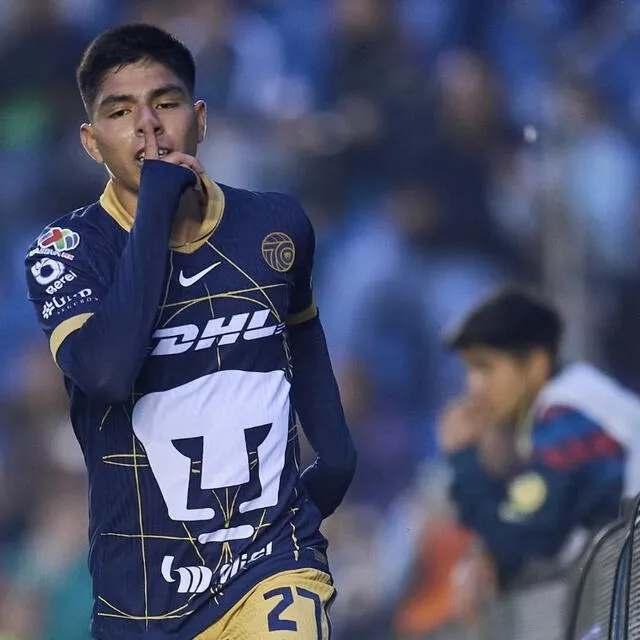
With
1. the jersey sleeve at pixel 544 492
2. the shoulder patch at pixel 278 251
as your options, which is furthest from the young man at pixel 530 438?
the shoulder patch at pixel 278 251

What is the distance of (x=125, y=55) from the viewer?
10.6ft

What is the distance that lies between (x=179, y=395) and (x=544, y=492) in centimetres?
332

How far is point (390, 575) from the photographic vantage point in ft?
20.0

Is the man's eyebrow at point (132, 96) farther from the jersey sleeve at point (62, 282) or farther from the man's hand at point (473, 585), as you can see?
the man's hand at point (473, 585)

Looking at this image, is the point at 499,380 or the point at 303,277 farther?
the point at 499,380

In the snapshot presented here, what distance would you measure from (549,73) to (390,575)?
7.02 ft

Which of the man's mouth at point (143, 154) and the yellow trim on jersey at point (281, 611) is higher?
the man's mouth at point (143, 154)

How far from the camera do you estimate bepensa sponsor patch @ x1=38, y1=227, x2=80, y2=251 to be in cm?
313

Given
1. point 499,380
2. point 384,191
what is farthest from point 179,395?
point 499,380

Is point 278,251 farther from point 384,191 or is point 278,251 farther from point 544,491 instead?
point 544,491

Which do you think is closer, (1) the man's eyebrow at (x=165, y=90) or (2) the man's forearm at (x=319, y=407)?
(1) the man's eyebrow at (x=165, y=90)

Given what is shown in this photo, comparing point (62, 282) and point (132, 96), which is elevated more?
point (132, 96)

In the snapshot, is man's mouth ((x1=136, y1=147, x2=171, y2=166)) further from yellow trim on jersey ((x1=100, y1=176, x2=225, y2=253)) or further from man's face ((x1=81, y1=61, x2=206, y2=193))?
yellow trim on jersey ((x1=100, y1=176, x2=225, y2=253))

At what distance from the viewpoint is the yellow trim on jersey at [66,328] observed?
301 centimetres
